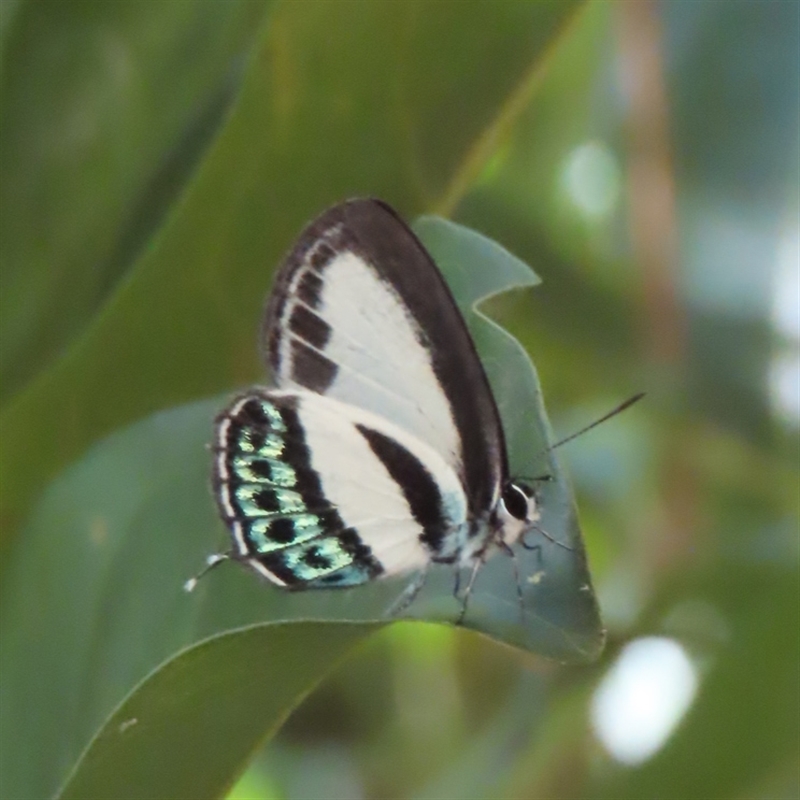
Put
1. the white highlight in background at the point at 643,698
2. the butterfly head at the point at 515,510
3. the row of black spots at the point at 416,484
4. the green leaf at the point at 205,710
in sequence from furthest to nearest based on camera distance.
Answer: the white highlight in background at the point at 643,698 → the row of black spots at the point at 416,484 → the butterfly head at the point at 515,510 → the green leaf at the point at 205,710

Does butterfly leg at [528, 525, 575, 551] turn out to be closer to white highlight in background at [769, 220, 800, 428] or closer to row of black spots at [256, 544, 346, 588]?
row of black spots at [256, 544, 346, 588]

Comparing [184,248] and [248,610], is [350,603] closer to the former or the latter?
[248,610]

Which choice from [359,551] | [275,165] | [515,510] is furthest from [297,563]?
[275,165]

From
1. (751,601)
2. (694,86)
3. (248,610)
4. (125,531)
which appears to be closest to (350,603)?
(248,610)

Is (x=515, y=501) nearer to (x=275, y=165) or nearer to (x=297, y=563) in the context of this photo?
(x=297, y=563)

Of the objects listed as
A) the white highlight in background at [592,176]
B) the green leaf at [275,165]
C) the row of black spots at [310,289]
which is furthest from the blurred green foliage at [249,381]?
the white highlight in background at [592,176]

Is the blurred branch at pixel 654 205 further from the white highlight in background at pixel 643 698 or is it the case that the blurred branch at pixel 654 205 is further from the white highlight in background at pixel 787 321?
the white highlight in background at pixel 643 698

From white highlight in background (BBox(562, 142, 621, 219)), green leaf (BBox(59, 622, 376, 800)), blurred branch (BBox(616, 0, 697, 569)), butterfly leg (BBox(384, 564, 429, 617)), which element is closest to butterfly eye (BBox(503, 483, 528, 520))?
butterfly leg (BBox(384, 564, 429, 617))
